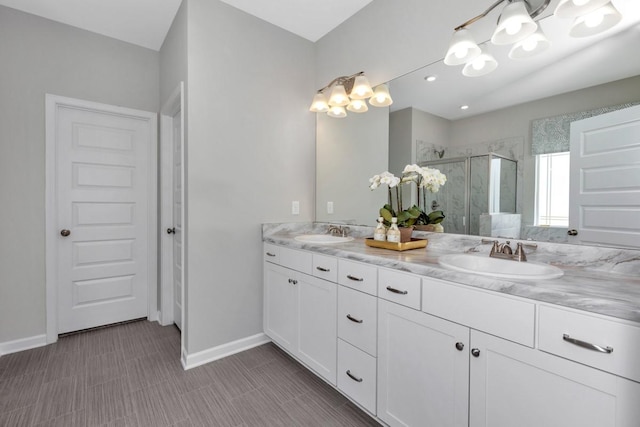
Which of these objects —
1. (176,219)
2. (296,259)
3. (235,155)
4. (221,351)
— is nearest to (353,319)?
(296,259)

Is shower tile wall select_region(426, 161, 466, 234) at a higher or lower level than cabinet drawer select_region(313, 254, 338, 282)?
higher

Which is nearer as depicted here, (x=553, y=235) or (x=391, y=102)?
(x=553, y=235)

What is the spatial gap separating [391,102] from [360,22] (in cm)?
73

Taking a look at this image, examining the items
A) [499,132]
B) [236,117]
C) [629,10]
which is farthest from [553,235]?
[236,117]

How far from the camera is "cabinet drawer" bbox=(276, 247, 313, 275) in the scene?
6.34 ft

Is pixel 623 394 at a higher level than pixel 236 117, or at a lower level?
lower

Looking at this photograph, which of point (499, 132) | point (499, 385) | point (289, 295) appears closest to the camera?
point (499, 385)

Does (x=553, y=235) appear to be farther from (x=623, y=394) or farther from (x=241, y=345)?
(x=241, y=345)

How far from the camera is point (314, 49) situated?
9.13 ft

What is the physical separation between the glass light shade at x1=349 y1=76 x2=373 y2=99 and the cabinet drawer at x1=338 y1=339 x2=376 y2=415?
1707 mm

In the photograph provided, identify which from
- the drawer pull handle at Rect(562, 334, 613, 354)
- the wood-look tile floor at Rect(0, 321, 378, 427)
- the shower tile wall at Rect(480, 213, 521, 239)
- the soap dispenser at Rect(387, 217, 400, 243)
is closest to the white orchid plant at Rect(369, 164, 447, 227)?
the soap dispenser at Rect(387, 217, 400, 243)

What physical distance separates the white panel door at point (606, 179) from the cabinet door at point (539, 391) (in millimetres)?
697

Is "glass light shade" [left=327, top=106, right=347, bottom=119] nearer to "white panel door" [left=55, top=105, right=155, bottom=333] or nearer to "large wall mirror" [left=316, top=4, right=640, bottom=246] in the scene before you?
"large wall mirror" [left=316, top=4, right=640, bottom=246]

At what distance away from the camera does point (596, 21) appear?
1.25 m
